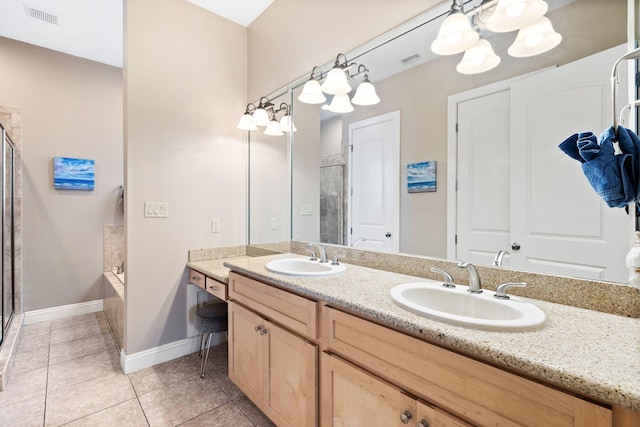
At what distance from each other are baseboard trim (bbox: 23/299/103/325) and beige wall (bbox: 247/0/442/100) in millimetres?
2902

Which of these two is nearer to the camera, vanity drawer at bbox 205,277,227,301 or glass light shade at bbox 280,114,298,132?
vanity drawer at bbox 205,277,227,301

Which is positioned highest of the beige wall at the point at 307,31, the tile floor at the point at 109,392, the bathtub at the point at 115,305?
the beige wall at the point at 307,31

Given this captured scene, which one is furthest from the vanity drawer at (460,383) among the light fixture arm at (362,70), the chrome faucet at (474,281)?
the light fixture arm at (362,70)

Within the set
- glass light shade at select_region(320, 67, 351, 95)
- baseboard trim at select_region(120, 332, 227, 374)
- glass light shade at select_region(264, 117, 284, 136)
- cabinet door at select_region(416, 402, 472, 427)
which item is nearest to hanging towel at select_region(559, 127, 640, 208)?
cabinet door at select_region(416, 402, 472, 427)

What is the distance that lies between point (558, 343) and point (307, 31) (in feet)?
7.33

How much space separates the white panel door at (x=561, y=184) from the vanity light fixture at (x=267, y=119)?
5.37 feet

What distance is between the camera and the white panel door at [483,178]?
4.22ft

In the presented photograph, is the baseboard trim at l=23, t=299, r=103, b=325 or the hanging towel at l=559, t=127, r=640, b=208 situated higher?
the hanging towel at l=559, t=127, r=640, b=208

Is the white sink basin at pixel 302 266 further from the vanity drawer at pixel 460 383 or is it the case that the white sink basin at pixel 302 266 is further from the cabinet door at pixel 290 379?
the vanity drawer at pixel 460 383

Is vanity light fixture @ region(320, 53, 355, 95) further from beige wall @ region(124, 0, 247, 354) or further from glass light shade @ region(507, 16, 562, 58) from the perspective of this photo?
beige wall @ region(124, 0, 247, 354)

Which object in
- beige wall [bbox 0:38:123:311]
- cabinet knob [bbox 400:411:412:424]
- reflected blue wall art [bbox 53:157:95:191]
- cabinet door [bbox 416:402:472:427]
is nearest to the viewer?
cabinet door [bbox 416:402:472:427]

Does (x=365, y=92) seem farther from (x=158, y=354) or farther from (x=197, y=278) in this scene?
(x=158, y=354)

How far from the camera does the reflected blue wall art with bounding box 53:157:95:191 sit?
123 inches

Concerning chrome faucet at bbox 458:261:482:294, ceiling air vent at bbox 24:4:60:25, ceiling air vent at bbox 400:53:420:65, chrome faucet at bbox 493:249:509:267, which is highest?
ceiling air vent at bbox 24:4:60:25
